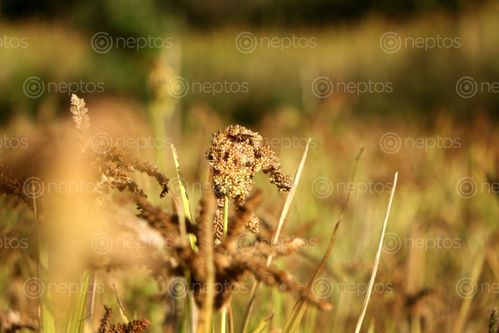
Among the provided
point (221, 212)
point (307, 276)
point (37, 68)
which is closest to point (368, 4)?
point (37, 68)

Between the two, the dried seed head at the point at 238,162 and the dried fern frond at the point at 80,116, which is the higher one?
the dried fern frond at the point at 80,116

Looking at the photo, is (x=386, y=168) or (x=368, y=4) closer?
(x=386, y=168)

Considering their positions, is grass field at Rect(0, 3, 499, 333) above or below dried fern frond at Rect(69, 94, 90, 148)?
below

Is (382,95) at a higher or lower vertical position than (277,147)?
higher

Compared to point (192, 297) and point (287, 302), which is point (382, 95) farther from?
point (192, 297)

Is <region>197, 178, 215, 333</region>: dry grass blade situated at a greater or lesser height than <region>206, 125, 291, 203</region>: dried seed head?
lesser

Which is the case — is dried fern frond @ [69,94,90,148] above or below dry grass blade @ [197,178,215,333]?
above

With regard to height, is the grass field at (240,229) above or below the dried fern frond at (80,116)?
below

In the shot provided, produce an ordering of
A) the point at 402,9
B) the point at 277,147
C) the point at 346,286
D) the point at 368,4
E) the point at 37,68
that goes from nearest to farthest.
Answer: the point at 346,286 → the point at 277,147 → the point at 37,68 → the point at 402,9 → the point at 368,4

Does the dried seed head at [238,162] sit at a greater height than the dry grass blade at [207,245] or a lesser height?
greater

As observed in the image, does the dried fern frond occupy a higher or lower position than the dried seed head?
higher

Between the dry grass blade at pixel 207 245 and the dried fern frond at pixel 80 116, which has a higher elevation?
the dried fern frond at pixel 80 116
